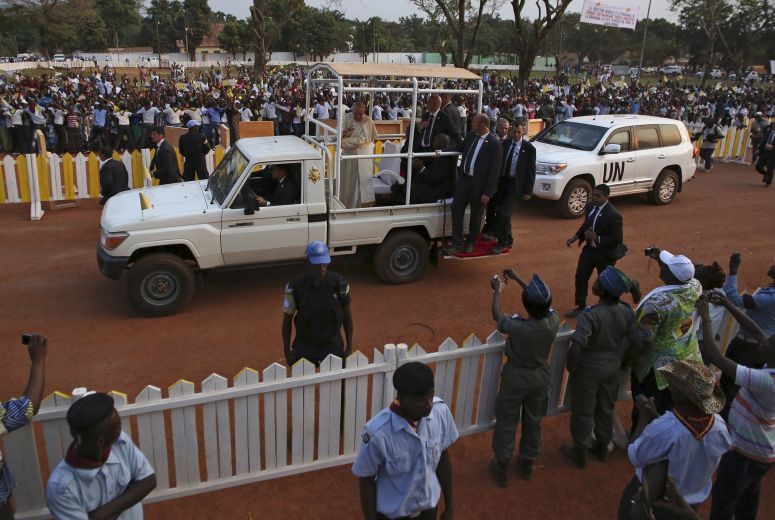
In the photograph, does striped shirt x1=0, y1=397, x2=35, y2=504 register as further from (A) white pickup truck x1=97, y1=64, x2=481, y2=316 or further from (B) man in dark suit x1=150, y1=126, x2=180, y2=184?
(B) man in dark suit x1=150, y1=126, x2=180, y2=184

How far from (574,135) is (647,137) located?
4.92 feet

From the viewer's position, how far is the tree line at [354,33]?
5988 cm

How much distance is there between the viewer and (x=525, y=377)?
165 inches

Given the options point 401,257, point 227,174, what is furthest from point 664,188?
point 227,174

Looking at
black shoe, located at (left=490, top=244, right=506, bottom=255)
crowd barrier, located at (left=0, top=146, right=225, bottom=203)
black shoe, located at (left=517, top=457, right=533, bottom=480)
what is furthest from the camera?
crowd barrier, located at (left=0, top=146, right=225, bottom=203)

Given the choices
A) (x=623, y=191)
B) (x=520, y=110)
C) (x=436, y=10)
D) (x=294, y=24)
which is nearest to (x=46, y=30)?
(x=294, y=24)

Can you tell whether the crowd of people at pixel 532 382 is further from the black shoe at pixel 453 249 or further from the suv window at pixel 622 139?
the suv window at pixel 622 139

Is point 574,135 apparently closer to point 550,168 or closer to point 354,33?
point 550,168

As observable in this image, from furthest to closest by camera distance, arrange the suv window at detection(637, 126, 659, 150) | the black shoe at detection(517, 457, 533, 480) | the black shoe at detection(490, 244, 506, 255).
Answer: the suv window at detection(637, 126, 659, 150), the black shoe at detection(490, 244, 506, 255), the black shoe at detection(517, 457, 533, 480)

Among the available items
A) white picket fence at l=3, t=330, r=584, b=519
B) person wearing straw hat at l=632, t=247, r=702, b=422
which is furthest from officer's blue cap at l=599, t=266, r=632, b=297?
white picket fence at l=3, t=330, r=584, b=519

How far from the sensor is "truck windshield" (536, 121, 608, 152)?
38.8 ft

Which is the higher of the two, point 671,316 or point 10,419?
point 671,316

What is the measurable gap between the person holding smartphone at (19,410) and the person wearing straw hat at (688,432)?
122 inches

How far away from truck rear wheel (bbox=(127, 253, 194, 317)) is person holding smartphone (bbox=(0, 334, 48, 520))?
378cm
